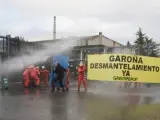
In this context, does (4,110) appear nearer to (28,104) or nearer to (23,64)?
(28,104)

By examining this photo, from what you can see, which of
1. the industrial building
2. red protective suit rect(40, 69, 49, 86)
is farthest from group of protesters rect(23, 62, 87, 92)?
the industrial building

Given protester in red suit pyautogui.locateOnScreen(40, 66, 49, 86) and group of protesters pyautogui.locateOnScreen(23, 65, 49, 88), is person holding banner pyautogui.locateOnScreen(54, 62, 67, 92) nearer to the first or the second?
group of protesters pyautogui.locateOnScreen(23, 65, 49, 88)

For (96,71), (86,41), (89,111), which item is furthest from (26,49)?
(86,41)

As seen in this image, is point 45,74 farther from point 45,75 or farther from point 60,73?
point 60,73

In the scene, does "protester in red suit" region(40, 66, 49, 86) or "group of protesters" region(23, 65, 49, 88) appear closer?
"group of protesters" region(23, 65, 49, 88)

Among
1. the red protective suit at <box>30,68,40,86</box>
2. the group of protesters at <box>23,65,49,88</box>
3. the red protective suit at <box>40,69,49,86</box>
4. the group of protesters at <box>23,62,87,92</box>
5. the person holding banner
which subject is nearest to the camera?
the person holding banner

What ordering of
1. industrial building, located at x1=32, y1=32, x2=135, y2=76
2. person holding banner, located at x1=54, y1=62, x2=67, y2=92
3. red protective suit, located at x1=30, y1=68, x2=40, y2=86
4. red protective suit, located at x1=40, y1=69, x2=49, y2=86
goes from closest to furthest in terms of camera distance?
person holding banner, located at x1=54, y1=62, x2=67, y2=92 → red protective suit, located at x1=30, y1=68, x2=40, y2=86 → industrial building, located at x1=32, y1=32, x2=135, y2=76 → red protective suit, located at x1=40, y1=69, x2=49, y2=86

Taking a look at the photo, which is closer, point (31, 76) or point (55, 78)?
point (55, 78)

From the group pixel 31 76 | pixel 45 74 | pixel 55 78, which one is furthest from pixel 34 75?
pixel 55 78

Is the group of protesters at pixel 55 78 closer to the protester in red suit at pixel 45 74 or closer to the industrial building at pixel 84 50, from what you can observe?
the protester in red suit at pixel 45 74

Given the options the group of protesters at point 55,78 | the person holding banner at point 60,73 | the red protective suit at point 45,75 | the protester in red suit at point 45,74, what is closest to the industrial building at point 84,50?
the protester in red suit at point 45,74

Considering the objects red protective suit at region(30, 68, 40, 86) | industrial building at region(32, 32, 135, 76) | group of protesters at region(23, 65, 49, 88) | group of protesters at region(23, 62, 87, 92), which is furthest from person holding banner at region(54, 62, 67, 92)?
industrial building at region(32, 32, 135, 76)

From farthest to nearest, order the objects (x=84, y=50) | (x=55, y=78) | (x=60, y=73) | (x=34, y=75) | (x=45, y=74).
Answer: (x=84, y=50)
(x=45, y=74)
(x=34, y=75)
(x=55, y=78)
(x=60, y=73)

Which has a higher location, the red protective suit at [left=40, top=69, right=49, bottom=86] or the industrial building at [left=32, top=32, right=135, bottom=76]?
the industrial building at [left=32, top=32, right=135, bottom=76]
